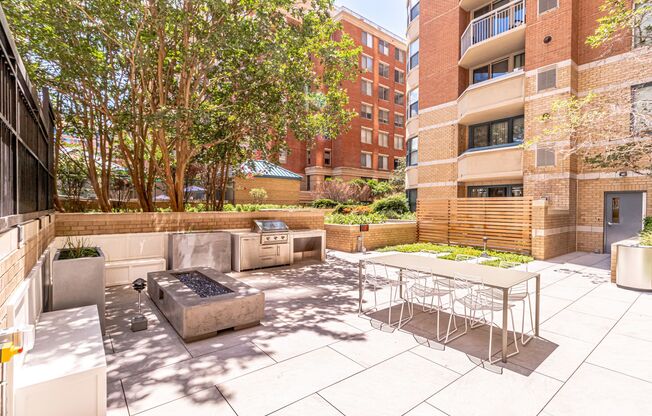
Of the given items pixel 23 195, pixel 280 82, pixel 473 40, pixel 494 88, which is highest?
pixel 473 40

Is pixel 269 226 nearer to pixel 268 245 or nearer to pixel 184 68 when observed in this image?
pixel 268 245

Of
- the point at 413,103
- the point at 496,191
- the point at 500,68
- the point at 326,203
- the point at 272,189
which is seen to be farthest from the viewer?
the point at 272,189

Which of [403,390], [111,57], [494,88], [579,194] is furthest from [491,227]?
[111,57]

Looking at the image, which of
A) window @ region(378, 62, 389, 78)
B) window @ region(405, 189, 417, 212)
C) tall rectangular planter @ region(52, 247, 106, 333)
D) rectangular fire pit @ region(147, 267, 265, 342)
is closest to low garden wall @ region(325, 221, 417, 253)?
window @ region(405, 189, 417, 212)

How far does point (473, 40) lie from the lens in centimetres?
1520

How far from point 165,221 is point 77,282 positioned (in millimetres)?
4037

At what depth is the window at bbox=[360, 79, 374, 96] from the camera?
34.9 metres

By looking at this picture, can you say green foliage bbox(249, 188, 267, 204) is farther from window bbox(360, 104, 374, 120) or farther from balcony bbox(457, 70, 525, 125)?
window bbox(360, 104, 374, 120)

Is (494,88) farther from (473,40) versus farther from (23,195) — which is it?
(23,195)

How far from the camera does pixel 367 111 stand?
35531 millimetres

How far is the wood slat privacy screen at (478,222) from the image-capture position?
39.6ft

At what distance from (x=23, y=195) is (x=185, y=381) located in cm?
304

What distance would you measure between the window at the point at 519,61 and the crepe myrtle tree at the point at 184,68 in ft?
30.2

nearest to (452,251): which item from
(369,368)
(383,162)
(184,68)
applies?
(369,368)
